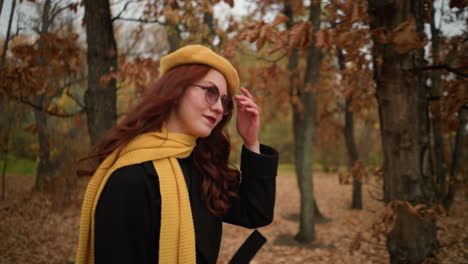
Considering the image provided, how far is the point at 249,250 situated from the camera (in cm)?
161

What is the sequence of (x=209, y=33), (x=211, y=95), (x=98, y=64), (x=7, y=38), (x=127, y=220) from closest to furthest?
(x=127, y=220) < (x=211, y=95) < (x=7, y=38) < (x=98, y=64) < (x=209, y=33)

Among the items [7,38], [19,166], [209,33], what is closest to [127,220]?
[7,38]

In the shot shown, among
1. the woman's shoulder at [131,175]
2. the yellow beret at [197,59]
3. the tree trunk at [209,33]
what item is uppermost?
the tree trunk at [209,33]

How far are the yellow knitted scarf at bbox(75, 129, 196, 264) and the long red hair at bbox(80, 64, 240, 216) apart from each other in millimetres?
78

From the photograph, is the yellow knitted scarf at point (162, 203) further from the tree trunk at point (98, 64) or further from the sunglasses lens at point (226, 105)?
the tree trunk at point (98, 64)

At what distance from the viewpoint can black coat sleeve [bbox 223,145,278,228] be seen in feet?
5.18

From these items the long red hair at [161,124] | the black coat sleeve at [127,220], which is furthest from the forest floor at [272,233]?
the black coat sleeve at [127,220]

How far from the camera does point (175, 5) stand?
3178 mm

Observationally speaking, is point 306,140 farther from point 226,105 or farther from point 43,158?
point 43,158

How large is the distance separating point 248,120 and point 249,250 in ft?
2.53

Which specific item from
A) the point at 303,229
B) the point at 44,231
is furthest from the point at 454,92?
the point at 303,229

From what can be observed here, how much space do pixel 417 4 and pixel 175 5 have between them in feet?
7.96

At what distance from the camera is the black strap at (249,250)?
5.22 feet

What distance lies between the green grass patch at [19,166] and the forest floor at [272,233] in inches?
2.6
